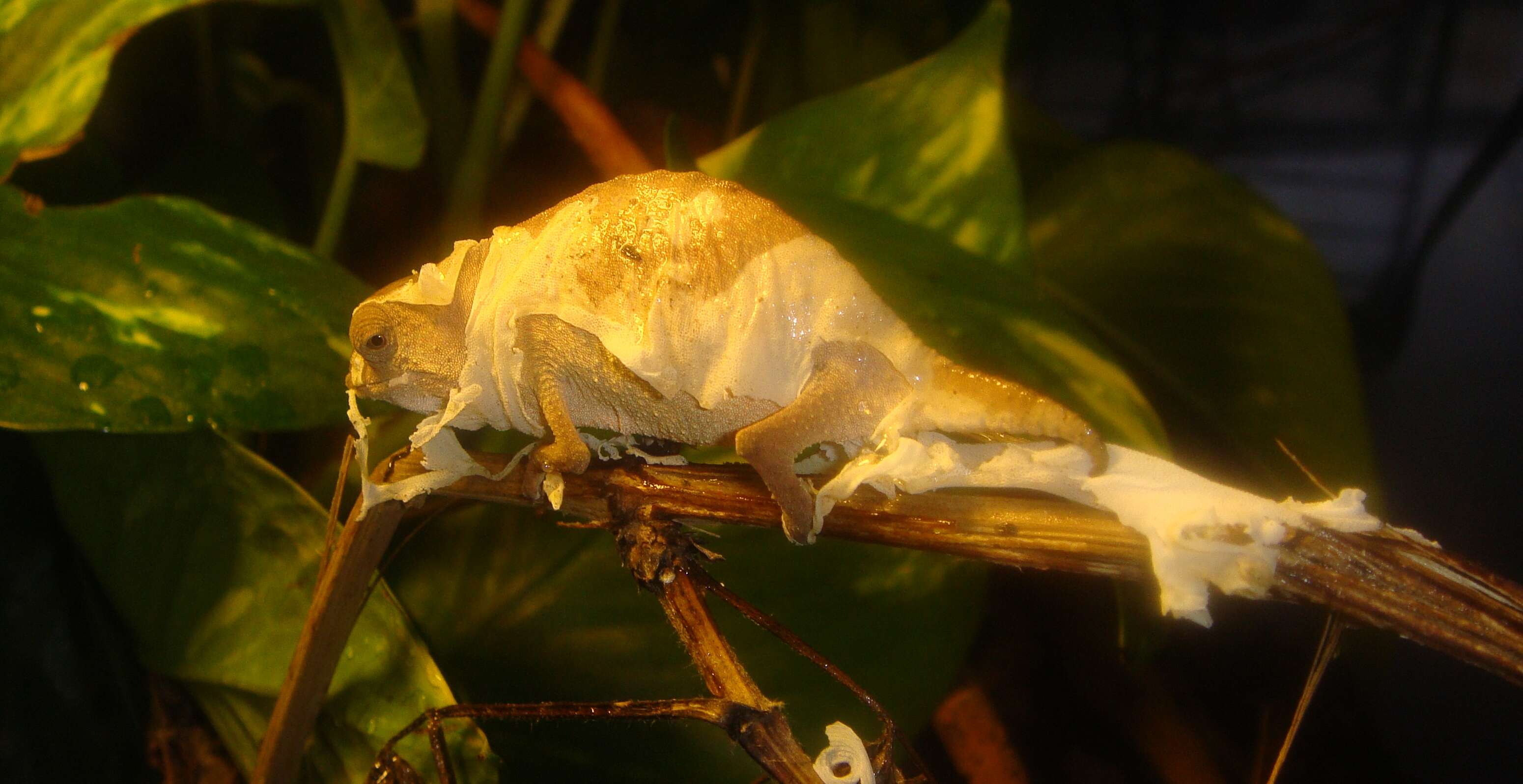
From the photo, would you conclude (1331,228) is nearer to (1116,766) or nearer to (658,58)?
(1116,766)

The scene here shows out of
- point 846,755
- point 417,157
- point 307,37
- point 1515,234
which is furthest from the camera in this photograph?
point 307,37

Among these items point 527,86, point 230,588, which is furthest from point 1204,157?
point 230,588

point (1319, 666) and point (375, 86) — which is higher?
point (375, 86)

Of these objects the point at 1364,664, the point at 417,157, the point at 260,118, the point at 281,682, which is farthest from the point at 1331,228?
the point at 260,118

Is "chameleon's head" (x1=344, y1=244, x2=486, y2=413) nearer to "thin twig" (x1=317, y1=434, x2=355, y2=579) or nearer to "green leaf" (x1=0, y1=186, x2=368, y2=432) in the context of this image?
"thin twig" (x1=317, y1=434, x2=355, y2=579)

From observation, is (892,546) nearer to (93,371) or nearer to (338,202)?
(93,371)

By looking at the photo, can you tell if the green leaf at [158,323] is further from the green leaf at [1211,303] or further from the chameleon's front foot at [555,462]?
the green leaf at [1211,303]
